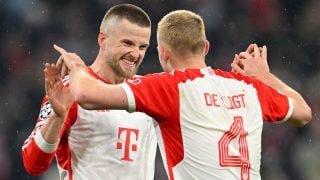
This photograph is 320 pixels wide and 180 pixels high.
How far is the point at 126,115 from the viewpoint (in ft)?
12.5

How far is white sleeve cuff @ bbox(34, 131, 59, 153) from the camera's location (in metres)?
3.50

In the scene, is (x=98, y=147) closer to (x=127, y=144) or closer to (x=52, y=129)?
(x=127, y=144)

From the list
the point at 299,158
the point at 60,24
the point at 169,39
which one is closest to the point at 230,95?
the point at 169,39

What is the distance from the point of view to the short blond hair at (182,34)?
10.2 ft

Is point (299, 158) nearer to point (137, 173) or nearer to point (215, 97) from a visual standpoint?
point (137, 173)

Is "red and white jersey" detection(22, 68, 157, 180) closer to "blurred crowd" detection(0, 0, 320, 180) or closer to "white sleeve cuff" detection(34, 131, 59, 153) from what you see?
"white sleeve cuff" detection(34, 131, 59, 153)

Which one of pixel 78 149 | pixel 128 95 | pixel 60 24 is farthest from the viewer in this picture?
pixel 60 24

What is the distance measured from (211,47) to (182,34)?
4707 millimetres

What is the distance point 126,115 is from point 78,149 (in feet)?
1.08

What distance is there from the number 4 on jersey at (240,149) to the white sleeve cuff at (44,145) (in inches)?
37.9

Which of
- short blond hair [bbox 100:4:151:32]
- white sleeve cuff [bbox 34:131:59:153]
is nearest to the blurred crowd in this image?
short blond hair [bbox 100:4:151:32]

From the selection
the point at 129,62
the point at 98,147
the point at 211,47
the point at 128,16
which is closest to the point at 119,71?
the point at 129,62

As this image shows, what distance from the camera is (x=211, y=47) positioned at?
7797mm

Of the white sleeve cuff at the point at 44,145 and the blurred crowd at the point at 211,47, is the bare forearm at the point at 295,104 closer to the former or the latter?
the white sleeve cuff at the point at 44,145
